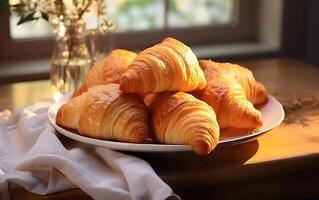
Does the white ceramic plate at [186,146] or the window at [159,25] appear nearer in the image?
the white ceramic plate at [186,146]

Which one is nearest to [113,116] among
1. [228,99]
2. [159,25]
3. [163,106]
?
[163,106]

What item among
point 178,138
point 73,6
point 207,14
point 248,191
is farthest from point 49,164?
point 207,14

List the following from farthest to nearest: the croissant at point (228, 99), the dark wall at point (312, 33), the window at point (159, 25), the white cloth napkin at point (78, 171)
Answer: the dark wall at point (312, 33), the window at point (159, 25), the croissant at point (228, 99), the white cloth napkin at point (78, 171)

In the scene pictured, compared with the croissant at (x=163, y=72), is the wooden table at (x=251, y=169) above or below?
below

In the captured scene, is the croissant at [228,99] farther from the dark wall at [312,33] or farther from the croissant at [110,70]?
the dark wall at [312,33]

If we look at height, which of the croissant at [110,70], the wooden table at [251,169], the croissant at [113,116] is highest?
the croissant at [110,70]

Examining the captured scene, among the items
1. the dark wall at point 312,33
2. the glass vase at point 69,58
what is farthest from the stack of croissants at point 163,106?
the dark wall at point 312,33

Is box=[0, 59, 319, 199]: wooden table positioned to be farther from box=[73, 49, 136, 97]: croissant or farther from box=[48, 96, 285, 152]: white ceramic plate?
box=[73, 49, 136, 97]: croissant
